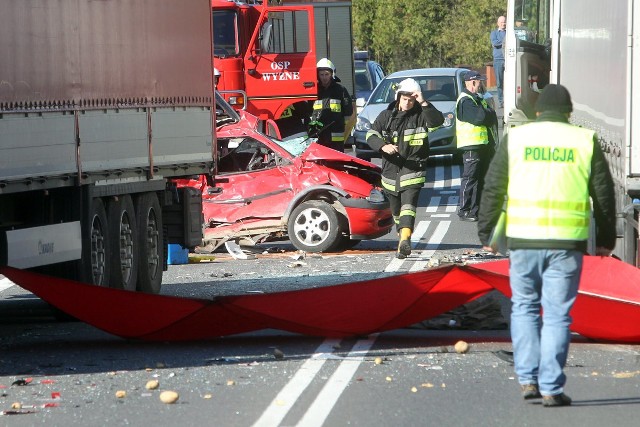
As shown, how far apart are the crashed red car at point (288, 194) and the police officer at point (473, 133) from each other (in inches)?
101

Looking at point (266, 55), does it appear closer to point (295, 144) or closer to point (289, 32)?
point (289, 32)

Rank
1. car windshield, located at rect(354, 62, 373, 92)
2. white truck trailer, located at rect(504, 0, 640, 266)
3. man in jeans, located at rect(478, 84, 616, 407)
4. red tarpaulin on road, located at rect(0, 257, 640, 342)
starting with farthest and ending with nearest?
1. car windshield, located at rect(354, 62, 373, 92)
2. red tarpaulin on road, located at rect(0, 257, 640, 342)
3. white truck trailer, located at rect(504, 0, 640, 266)
4. man in jeans, located at rect(478, 84, 616, 407)

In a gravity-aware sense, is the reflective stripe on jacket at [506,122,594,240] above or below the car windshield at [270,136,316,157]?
above

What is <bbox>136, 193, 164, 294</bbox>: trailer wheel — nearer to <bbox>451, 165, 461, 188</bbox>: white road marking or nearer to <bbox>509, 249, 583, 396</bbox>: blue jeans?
<bbox>509, 249, 583, 396</bbox>: blue jeans

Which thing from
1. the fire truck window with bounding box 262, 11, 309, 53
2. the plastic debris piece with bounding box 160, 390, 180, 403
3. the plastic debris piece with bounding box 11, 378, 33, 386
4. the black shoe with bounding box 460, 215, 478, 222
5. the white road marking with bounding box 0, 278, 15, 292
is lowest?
the black shoe with bounding box 460, 215, 478, 222

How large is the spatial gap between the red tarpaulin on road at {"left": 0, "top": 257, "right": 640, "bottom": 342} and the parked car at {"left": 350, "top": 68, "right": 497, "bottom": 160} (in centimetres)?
1703

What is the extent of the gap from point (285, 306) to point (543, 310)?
9.15ft

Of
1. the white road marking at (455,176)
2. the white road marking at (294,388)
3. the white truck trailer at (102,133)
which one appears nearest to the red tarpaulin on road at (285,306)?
the white road marking at (294,388)

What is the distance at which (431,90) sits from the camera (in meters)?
29.3

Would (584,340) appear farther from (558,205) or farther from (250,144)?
(250,144)

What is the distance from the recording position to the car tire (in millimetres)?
17438

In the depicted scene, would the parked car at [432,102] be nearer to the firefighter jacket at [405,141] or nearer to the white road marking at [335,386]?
the firefighter jacket at [405,141]

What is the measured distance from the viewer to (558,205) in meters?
8.14

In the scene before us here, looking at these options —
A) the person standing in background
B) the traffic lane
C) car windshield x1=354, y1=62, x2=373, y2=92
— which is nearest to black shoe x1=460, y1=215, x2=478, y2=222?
the traffic lane
